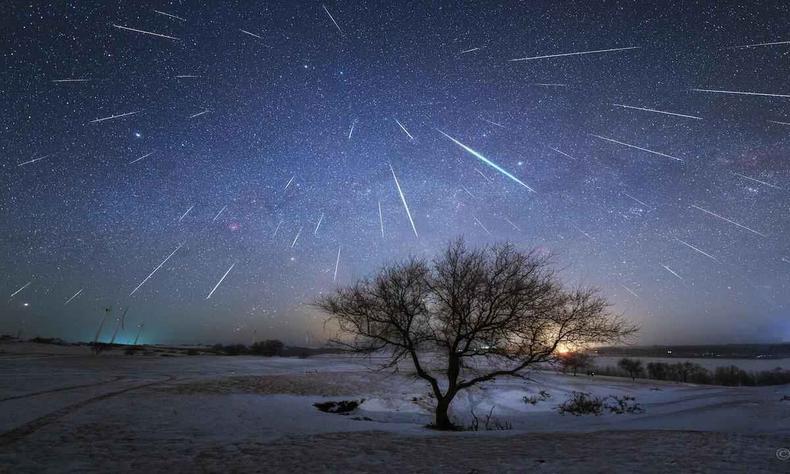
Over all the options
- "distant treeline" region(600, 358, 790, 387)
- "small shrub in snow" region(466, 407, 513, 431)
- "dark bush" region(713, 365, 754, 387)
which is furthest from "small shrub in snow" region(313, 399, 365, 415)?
"dark bush" region(713, 365, 754, 387)

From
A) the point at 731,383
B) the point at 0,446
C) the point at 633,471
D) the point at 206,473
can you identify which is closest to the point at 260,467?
Result: the point at 206,473

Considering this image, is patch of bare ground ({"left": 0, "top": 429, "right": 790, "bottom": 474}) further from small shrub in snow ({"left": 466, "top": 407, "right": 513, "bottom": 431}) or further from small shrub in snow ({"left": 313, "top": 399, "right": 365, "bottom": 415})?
small shrub in snow ({"left": 313, "top": 399, "right": 365, "bottom": 415})

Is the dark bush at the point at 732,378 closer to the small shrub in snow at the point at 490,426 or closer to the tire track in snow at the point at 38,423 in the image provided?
the small shrub in snow at the point at 490,426

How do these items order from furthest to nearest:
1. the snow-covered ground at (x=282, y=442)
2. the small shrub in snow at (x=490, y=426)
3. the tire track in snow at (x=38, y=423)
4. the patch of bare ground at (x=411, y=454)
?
the small shrub in snow at (x=490, y=426) → the tire track in snow at (x=38, y=423) → the snow-covered ground at (x=282, y=442) → the patch of bare ground at (x=411, y=454)

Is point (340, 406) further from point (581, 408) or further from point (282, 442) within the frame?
point (581, 408)

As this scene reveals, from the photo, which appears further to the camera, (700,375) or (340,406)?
(700,375)

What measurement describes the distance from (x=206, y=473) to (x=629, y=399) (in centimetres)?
3804

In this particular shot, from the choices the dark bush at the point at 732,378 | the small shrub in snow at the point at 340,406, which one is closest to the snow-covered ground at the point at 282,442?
the small shrub in snow at the point at 340,406

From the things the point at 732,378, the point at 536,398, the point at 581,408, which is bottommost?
the point at 732,378

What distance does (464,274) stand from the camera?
1627cm

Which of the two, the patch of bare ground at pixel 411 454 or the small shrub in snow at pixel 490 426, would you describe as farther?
the small shrub in snow at pixel 490 426

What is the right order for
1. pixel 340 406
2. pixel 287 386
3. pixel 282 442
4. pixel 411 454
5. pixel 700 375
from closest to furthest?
pixel 411 454 < pixel 282 442 < pixel 340 406 < pixel 287 386 < pixel 700 375

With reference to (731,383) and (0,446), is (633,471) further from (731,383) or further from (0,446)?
(731,383)

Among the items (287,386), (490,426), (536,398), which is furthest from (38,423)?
(536,398)
